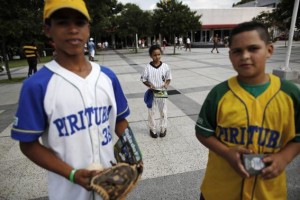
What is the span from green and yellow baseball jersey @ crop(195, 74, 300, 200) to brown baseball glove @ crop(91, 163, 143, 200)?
21.6 inches

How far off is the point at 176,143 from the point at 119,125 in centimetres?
284

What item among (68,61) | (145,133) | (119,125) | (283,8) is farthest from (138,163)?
(283,8)

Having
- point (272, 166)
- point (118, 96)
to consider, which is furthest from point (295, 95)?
point (118, 96)

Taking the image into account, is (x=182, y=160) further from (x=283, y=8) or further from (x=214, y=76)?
(x=283, y=8)

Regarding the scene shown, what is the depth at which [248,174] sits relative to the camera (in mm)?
1414

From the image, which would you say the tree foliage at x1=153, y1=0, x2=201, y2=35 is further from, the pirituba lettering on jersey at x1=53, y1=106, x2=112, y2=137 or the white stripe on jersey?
the pirituba lettering on jersey at x1=53, y1=106, x2=112, y2=137

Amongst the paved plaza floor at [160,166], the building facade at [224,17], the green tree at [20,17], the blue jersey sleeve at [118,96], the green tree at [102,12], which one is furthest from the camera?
the building facade at [224,17]

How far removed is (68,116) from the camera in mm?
1415

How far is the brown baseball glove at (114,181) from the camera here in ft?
4.30

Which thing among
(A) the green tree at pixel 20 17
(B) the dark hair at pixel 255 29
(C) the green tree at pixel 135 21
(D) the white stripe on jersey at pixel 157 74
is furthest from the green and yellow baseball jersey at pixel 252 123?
(C) the green tree at pixel 135 21

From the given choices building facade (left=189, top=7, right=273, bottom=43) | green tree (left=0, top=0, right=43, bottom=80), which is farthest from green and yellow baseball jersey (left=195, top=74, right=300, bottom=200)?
building facade (left=189, top=7, right=273, bottom=43)

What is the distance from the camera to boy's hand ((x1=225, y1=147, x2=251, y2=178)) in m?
1.42

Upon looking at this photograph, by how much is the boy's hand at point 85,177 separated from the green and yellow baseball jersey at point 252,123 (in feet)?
2.37

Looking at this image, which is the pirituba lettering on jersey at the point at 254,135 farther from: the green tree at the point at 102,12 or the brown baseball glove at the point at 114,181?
the green tree at the point at 102,12
